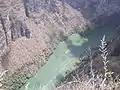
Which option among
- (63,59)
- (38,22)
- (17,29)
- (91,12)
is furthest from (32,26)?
(91,12)

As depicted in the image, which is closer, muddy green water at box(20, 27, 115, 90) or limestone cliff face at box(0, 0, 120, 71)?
muddy green water at box(20, 27, 115, 90)

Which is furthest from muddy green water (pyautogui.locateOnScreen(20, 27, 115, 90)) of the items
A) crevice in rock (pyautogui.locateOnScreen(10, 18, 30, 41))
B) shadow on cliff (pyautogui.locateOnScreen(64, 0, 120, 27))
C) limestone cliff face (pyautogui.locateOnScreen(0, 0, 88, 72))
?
crevice in rock (pyautogui.locateOnScreen(10, 18, 30, 41))

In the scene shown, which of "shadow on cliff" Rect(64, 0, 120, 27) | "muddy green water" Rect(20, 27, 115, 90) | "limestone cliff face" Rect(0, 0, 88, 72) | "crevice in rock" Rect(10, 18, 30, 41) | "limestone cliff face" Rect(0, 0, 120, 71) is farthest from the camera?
"shadow on cliff" Rect(64, 0, 120, 27)

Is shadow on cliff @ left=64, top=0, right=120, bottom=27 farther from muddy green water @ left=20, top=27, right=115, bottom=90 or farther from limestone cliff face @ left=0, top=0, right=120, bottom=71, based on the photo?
muddy green water @ left=20, top=27, right=115, bottom=90

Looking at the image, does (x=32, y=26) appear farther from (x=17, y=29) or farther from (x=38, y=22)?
(x=17, y=29)

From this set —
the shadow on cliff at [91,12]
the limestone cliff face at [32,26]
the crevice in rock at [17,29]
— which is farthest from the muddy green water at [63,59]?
the crevice in rock at [17,29]

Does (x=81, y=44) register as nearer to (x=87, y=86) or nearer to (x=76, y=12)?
(x=76, y=12)

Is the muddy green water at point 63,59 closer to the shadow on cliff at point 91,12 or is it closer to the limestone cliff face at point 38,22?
the limestone cliff face at point 38,22
